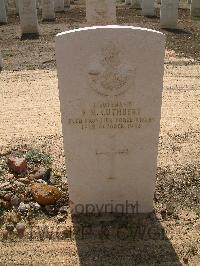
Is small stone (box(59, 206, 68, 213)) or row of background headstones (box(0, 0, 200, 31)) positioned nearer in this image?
small stone (box(59, 206, 68, 213))

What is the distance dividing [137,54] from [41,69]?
22.1 ft

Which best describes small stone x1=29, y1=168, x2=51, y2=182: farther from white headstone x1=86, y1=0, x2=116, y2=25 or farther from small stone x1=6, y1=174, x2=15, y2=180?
white headstone x1=86, y1=0, x2=116, y2=25

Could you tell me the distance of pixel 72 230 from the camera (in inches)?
149

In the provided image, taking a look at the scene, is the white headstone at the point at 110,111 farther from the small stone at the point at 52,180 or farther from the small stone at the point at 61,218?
the small stone at the point at 52,180

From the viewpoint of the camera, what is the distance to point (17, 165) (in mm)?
4641

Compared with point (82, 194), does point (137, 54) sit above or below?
above

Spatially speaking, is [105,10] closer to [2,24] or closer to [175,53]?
[175,53]

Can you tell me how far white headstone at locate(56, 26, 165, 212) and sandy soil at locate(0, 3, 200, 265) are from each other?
369 millimetres

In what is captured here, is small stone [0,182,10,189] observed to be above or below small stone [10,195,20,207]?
above

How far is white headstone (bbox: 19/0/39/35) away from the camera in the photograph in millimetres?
13592

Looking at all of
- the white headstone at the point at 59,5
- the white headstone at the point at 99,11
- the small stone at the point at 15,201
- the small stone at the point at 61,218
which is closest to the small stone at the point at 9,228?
the small stone at the point at 15,201

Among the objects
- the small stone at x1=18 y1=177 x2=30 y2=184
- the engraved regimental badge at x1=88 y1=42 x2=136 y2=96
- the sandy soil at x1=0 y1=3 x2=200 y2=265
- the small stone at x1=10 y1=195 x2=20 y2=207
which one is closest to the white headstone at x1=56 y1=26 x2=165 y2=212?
the engraved regimental badge at x1=88 y1=42 x2=136 y2=96

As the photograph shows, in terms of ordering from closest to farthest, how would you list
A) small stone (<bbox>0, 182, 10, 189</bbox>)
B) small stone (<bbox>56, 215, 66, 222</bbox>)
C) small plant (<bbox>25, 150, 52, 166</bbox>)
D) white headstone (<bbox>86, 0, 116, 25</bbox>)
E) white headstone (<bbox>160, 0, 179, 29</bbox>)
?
1. small stone (<bbox>56, 215, 66, 222</bbox>)
2. small stone (<bbox>0, 182, 10, 189</bbox>)
3. small plant (<bbox>25, 150, 52, 166</bbox>)
4. white headstone (<bbox>86, 0, 116, 25</bbox>)
5. white headstone (<bbox>160, 0, 179, 29</bbox>)

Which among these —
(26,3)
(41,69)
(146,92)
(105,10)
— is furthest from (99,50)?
(26,3)
